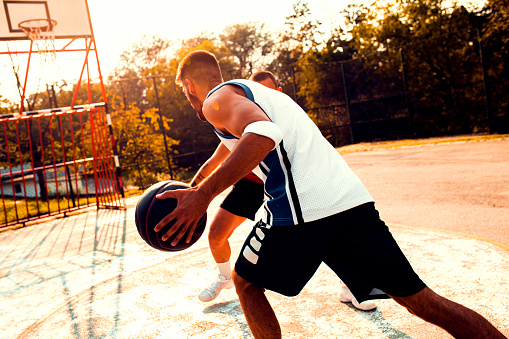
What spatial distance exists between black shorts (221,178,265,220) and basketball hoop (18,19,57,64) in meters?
7.97

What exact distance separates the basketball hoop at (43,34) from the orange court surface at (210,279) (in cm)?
436

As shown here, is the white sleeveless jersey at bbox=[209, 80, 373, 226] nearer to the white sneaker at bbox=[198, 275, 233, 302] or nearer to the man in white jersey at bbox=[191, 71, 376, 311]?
the man in white jersey at bbox=[191, 71, 376, 311]

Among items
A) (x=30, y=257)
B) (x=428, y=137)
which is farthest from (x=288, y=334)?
(x=428, y=137)

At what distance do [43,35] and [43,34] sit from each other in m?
0.02

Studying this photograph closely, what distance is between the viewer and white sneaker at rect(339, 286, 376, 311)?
122 inches

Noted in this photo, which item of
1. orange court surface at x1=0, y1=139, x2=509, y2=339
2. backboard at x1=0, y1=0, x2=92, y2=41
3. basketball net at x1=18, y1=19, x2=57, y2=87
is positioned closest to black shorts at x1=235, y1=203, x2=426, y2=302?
orange court surface at x1=0, y1=139, x2=509, y2=339

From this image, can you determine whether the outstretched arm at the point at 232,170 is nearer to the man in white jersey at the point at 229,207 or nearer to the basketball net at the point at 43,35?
the man in white jersey at the point at 229,207

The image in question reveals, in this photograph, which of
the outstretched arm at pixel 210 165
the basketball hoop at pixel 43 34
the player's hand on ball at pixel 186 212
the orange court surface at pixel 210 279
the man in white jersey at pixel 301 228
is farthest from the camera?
the basketball hoop at pixel 43 34

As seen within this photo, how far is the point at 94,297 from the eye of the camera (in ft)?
13.0

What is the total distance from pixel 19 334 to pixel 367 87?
18.5 m

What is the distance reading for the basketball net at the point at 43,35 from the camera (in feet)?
30.6

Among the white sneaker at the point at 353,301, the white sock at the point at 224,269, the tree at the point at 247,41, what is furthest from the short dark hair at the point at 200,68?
the tree at the point at 247,41

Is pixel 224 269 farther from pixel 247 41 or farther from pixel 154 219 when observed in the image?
pixel 247 41

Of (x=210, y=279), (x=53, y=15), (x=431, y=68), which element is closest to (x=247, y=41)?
(x=431, y=68)
